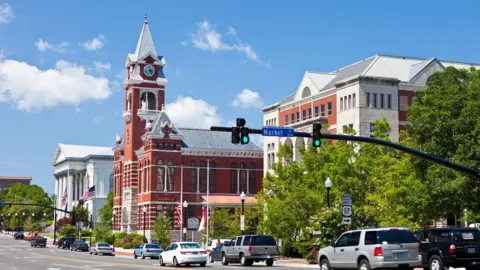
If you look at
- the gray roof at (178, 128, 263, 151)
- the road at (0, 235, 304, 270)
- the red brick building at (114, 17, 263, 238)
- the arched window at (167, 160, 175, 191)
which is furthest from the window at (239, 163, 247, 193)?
the road at (0, 235, 304, 270)

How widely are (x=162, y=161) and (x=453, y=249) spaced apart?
77.7 metres

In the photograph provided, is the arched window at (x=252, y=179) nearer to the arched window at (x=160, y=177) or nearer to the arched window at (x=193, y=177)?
the arched window at (x=193, y=177)

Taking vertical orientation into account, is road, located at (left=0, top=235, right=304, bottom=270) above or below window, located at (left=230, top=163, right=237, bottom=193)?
below

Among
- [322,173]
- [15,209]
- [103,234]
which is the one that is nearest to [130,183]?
[103,234]

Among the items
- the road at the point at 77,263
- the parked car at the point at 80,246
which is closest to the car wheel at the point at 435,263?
the road at the point at 77,263

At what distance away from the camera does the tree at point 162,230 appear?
92312 mm

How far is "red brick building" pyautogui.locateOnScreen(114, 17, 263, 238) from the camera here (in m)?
105

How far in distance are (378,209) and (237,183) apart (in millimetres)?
62715

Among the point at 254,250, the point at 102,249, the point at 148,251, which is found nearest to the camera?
the point at 254,250

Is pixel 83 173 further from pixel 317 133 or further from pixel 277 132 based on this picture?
pixel 317 133

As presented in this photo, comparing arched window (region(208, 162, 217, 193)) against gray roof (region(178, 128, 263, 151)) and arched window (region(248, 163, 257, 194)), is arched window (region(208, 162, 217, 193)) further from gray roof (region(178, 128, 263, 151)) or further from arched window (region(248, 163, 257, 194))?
arched window (region(248, 163, 257, 194))

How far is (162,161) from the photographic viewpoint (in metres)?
106

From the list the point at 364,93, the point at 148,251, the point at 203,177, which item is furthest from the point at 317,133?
the point at 203,177

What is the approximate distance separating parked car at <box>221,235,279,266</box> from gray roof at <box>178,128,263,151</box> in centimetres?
6729
